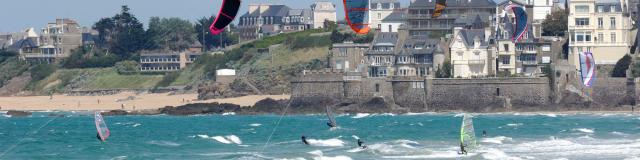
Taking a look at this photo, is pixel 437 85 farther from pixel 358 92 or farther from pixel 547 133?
pixel 547 133

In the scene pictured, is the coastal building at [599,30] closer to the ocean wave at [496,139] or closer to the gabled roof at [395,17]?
the gabled roof at [395,17]

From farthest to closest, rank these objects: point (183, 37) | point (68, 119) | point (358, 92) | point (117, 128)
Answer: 1. point (183, 37)
2. point (68, 119)
3. point (358, 92)
4. point (117, 128)

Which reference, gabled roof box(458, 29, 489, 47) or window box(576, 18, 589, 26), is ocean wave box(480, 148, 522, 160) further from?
gabled roof box(458, 29, 489, 47)

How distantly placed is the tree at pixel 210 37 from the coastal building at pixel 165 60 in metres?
8.66

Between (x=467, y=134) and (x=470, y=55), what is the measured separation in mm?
37447

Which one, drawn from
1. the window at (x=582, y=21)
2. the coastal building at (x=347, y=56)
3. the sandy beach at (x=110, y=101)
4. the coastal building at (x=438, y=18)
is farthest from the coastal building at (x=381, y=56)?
the window at (x=582, y=21)

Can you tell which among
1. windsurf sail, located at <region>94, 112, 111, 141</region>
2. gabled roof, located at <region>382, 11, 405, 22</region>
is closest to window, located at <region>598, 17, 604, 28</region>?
gabled roof, located at <region>382, 11, 405, 22</region>

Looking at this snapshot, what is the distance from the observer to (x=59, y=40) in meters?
135

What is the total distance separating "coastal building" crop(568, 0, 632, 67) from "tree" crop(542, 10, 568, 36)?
200 inches

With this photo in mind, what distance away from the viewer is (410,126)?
251 feet

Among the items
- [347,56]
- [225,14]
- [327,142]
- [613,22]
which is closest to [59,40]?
[347,56]

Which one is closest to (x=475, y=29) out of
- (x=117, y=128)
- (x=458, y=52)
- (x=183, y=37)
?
(x=458, y=52)

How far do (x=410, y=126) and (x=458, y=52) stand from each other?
16.1 m

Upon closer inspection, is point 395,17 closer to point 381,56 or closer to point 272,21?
point 381,56
